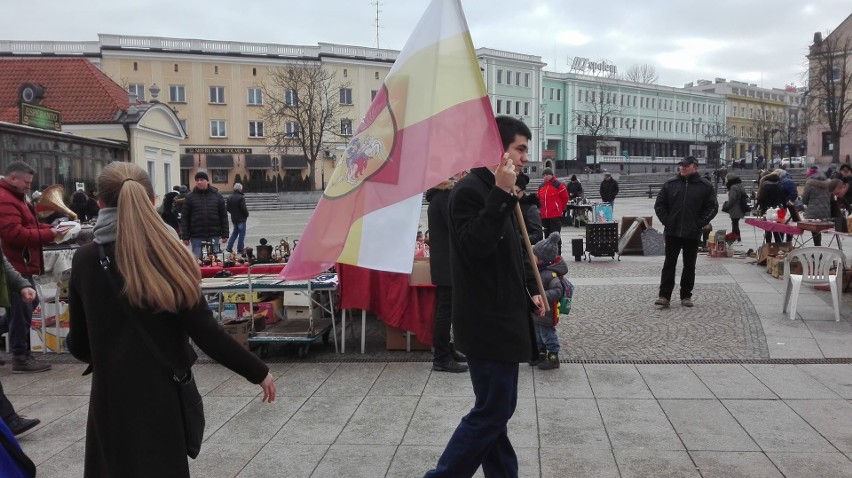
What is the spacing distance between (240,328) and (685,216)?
591cm

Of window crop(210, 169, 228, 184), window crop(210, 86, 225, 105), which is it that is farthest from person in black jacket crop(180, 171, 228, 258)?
window crop(210, 86, 225, 105)

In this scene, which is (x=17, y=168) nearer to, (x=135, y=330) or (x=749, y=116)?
(x=135, y=330)

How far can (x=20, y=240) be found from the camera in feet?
21.5

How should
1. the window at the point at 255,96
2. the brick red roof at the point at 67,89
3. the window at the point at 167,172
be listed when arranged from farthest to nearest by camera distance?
the window at the point at 255,96
the window at the point at 167,172
the brick red roof at the point at 67,89

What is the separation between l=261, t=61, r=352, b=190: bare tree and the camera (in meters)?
52.7

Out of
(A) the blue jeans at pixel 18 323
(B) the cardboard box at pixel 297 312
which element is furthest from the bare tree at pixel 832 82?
(A) the blue jeans at pixel 18 323

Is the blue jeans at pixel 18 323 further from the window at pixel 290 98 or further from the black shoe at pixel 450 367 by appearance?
the window at pixel 290 98

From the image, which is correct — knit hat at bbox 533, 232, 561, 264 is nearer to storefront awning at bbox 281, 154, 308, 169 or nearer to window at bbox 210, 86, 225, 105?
storefront awning at bbox 281, 154, 308, 169

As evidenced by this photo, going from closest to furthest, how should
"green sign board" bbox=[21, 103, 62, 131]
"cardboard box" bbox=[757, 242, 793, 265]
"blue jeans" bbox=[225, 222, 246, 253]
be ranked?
"cardboard box" bbox=[757, 242, 793, 265] < "blue jeans" bbox=[225, 222, 246, 253] < "green sign board" bbox=[21, 103, 62, 131]

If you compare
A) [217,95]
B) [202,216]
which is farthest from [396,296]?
[217,95]

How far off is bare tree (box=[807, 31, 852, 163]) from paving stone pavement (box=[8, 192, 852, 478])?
56979 mm

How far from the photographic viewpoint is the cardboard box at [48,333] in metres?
7.72

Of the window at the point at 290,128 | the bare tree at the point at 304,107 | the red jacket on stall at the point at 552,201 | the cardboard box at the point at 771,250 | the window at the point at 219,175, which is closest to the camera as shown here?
the cardboard box at the point at 771,250

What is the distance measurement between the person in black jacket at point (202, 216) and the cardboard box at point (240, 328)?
5446 mm
